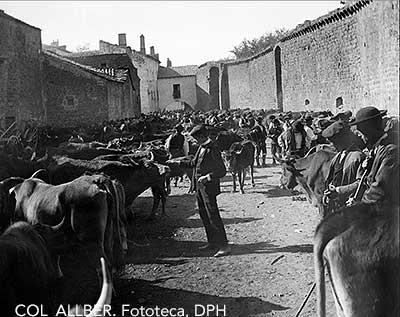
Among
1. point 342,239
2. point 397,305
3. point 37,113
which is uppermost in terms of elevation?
point 37,113

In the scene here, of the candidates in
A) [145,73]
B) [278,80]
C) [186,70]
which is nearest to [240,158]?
[278,80]

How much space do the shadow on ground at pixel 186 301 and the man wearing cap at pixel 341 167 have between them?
1612 millimetres

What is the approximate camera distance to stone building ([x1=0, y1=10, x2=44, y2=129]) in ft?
67.8

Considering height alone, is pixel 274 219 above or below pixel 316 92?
below

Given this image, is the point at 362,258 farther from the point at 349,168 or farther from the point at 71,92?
the point at 71,92

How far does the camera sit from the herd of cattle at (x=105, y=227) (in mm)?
3828

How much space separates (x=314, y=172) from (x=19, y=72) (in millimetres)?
17440

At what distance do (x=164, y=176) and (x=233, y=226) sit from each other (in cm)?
170

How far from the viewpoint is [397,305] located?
12.3ft

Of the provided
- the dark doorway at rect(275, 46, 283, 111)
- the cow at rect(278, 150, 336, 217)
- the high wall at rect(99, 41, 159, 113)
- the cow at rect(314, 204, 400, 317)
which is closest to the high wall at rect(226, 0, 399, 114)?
the dark doorway at rect(275, 46, 283, 111)

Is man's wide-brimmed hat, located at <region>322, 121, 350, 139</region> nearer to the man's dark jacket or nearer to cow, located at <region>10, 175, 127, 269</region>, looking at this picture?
the man's dark jacket

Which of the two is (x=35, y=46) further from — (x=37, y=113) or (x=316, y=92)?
(x=316, y=92)

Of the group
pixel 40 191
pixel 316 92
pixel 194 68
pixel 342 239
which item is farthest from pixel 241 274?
pixel 194 68

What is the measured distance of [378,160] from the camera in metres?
5.14
